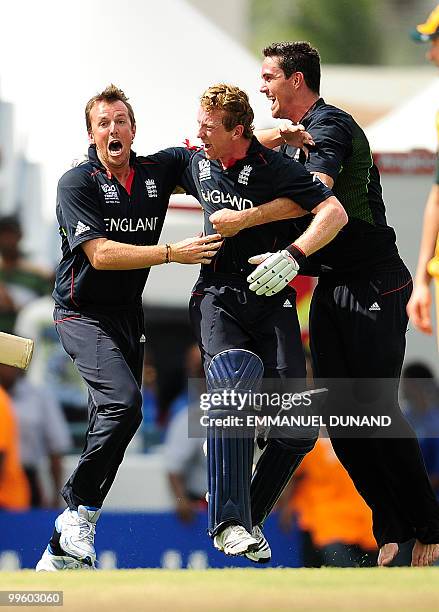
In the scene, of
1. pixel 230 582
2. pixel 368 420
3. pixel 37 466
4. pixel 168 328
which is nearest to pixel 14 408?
pixel 37 466

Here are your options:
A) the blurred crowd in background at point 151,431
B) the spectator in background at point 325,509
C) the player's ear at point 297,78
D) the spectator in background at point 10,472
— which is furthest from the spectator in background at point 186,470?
the player's ear at point 297,78

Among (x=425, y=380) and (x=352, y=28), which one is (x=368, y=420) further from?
(x=352, y=28)

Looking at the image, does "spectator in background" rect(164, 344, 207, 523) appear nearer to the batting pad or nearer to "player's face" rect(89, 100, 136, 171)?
the batting pad

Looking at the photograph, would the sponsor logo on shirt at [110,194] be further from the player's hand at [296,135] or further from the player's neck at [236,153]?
the player's hand at [296,135]

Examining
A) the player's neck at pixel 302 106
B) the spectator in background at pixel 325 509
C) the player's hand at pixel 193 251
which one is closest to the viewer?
the player's hand at pixel 193 251

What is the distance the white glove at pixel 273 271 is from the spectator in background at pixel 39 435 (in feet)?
12.5

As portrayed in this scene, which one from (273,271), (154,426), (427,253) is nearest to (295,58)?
(273,271)

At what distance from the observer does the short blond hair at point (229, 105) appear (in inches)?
258

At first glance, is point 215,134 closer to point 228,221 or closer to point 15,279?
point 228,221

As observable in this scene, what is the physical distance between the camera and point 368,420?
721 centimetres

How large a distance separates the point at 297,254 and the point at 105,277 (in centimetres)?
95

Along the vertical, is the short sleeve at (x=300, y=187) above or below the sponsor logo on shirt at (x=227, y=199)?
above

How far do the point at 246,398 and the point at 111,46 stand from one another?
4.69 meters

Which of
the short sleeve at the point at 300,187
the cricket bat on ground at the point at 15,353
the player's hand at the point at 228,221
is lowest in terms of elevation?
the cricket bat on ground at the point at 15,353
